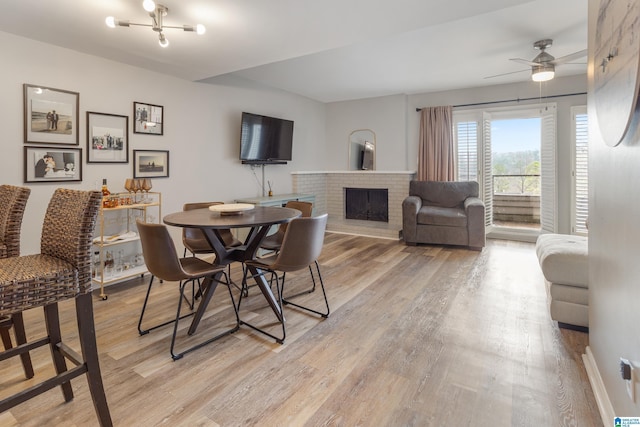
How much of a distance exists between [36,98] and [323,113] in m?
4.71

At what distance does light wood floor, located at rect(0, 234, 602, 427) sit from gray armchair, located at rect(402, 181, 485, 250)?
5.52ft

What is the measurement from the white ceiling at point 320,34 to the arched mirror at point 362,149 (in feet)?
5.37

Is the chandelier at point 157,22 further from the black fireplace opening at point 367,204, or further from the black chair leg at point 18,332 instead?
the black fireplace opening at point 367,204

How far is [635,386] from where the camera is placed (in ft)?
3.68

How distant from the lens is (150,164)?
12.3 ft

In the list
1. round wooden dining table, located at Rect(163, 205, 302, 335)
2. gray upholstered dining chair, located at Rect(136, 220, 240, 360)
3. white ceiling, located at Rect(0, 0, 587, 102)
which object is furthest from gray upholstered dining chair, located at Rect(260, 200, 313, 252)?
white ceiling, located at Rect(0, 0, 587, 102)

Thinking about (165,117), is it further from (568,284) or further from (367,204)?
(568,284)

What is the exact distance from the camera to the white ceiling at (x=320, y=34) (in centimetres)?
231

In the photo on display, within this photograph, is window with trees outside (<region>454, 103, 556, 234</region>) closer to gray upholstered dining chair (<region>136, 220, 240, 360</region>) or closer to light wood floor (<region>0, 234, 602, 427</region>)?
light wood floor (<region>0, 234, 602, 427</region>)

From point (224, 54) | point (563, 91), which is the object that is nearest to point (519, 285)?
point (563, 91)

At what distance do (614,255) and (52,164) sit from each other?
4032mm

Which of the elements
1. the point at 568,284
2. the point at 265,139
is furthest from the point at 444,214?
the point at 265,139

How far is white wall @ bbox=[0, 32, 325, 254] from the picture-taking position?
2816 millimetres

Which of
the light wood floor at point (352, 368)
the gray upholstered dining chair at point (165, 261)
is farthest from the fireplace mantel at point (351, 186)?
the gray upholstered dining chair at point (165, 261)
